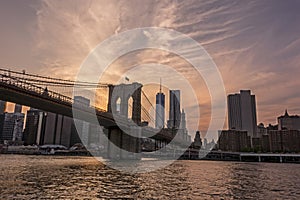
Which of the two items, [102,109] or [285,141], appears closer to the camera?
[102,109]

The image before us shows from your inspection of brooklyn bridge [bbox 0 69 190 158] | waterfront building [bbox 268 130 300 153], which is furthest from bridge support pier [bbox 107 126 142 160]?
waterfront building [bbox 268 130 300 153]

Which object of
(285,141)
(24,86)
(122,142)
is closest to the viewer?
(24,86)

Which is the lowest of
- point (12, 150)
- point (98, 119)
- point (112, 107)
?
point (12, 150)

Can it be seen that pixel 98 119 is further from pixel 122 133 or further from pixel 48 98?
pixel 48 98

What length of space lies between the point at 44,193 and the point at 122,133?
63.5 meters

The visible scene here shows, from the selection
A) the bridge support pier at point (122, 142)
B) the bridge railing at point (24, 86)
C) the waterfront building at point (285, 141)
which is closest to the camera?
the bridge railing at point (24, 86)

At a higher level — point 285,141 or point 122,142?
point 285,141

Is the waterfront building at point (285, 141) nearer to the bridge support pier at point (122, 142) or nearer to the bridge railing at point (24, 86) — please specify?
the bridge support pier at point (122, 142)

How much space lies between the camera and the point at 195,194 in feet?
69.9

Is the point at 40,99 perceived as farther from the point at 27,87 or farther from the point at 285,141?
the point at 285,141

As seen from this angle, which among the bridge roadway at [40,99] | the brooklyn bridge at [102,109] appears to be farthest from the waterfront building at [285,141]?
the bridge roadway at [40,99]

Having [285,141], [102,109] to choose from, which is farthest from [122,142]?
[285,141]

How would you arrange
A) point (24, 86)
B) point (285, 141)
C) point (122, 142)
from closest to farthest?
point (24, 86), point (122, 142), point (285, 141)

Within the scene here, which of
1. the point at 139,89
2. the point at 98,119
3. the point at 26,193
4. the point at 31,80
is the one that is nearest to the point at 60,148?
the point at 139,89
